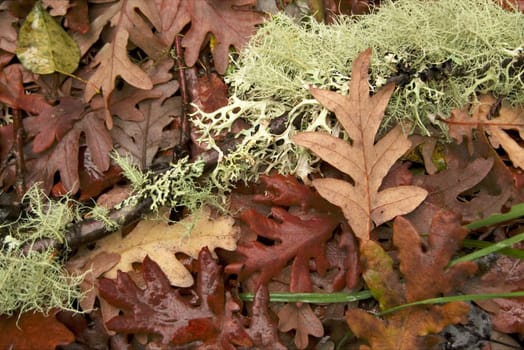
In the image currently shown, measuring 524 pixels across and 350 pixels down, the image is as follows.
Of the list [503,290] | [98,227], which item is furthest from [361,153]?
[98,227]

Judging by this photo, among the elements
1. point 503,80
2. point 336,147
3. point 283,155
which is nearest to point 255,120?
point 283,155

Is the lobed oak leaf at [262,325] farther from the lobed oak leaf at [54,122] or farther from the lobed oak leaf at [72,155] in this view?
the lobed oak leaf at [54,122]

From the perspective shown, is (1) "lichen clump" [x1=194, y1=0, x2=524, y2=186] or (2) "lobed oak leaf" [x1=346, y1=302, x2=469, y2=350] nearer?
(2) "lobed oak leaf" [x1=346, y1=302, x2=469, y2=350]

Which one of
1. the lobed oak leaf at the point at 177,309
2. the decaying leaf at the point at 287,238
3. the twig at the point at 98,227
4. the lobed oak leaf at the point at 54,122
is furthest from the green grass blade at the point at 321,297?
the lobed oak leaf at the point at 54,122

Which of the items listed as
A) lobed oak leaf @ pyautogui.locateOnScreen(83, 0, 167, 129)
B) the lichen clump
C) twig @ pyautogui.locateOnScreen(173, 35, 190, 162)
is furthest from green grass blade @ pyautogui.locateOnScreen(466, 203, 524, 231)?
lobed oak leaf @ pyautogui.locateOnScreen(83, 0, 167, 129)

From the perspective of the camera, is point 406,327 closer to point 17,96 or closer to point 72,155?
point 72,155

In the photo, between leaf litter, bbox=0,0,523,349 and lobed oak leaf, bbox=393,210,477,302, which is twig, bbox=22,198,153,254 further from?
lobed oak leaf, bbox=393,210,477,302

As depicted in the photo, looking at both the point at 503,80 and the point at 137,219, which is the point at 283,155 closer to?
the point at 137,219
